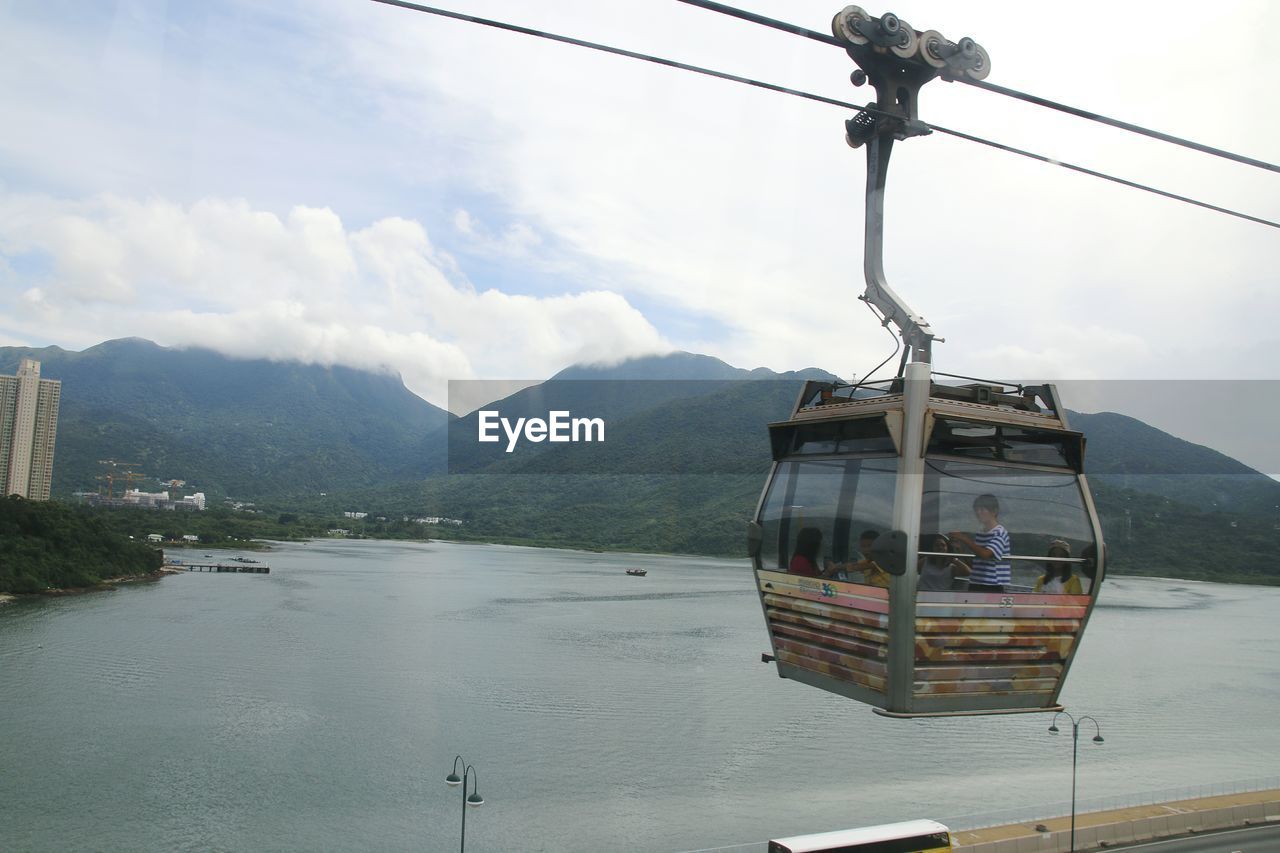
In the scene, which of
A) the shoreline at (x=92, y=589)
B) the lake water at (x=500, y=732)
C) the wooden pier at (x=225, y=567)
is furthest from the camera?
the wooden pier at (x=225, y=567)

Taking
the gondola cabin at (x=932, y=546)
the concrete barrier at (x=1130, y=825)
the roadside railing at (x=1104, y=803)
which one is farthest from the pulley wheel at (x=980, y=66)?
the roadside railing at (x=1104, y=803)

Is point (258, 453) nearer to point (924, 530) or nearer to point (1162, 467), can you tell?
point (1162, 467)

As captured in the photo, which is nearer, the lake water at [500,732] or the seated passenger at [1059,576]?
the seated passenger at [1059,576]

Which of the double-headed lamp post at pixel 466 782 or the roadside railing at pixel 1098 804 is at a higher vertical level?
the double-headed lamp post at pixel 466 782

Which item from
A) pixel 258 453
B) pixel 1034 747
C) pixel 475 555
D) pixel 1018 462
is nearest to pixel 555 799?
pixel 1034 747

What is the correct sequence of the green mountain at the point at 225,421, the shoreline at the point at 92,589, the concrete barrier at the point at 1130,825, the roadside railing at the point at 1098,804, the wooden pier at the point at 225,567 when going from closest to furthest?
the concrete barrier at the point at 1130,825 < the roadside railing at the point at 1098,804 < the shoreline at the point at 92,589 < the wooden pier at the point at 225,567 < the green mountain at the point at 225,421

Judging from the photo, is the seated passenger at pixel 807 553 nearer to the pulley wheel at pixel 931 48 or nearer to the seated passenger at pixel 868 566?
the seated passenger at pixel 868 566
